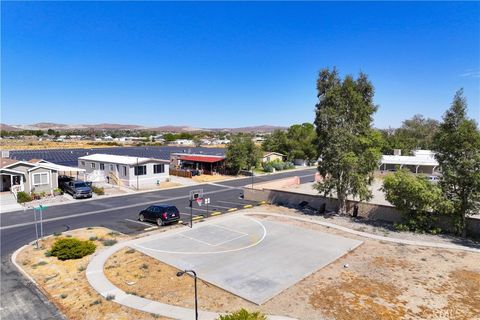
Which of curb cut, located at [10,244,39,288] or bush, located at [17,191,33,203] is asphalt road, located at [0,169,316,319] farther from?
bush, located at [17,191,33,203]

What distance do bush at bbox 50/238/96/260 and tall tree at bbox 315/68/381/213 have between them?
1864cm

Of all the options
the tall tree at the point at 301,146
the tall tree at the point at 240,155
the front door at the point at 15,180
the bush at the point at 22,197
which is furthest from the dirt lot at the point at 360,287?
the tall tree at the point at 301,146

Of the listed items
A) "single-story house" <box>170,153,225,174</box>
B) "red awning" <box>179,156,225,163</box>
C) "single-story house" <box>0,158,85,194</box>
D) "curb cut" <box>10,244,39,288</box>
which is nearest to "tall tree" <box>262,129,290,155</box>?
"single-story house" <box>170,153,225,174</box>

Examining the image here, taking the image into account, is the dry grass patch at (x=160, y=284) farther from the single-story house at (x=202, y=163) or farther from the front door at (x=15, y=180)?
the single-story house at (x=202, y=163)

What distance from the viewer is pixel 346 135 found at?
26.0 meters

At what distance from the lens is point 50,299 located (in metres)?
13.2

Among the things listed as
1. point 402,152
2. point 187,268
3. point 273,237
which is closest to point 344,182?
point 273,237

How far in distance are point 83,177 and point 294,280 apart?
39623 millimetres

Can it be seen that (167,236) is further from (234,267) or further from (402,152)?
(402,152)

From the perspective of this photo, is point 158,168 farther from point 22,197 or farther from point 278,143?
point 278,143

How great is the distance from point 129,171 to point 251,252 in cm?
2645

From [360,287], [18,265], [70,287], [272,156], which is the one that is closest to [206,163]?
[272,156]

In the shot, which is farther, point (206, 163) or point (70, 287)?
point (206, 163)

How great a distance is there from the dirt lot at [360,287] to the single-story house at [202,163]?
117 ft
